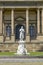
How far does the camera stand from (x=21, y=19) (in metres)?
56.4

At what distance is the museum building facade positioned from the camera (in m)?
53.0

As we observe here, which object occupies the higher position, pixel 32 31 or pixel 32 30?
pixel 32 30

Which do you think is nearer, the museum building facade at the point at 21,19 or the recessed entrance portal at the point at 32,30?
the museum building facade at the point at 21,19

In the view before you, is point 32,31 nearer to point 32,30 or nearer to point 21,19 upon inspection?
point 32,30

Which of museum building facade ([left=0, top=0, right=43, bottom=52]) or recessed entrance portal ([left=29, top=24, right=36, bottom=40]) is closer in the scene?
museum building facade ([left=0, top=0, right=43, bottom=52])

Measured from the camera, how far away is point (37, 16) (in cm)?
5444

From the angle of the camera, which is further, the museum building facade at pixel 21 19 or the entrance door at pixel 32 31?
the entrance door at pixel 32 31

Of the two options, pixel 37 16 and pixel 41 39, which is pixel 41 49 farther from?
pixel 37 16

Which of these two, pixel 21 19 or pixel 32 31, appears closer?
pixel 21 19

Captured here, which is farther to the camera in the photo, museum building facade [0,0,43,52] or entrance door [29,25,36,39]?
entrance door [29,25,36,39]

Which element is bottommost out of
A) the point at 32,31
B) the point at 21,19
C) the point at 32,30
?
the point at 32,31

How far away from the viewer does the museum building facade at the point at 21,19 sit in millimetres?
52969

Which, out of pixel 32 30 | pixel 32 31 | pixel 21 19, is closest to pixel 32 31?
pixel 32 31

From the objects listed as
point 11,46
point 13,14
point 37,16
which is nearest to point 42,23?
point 37,16
